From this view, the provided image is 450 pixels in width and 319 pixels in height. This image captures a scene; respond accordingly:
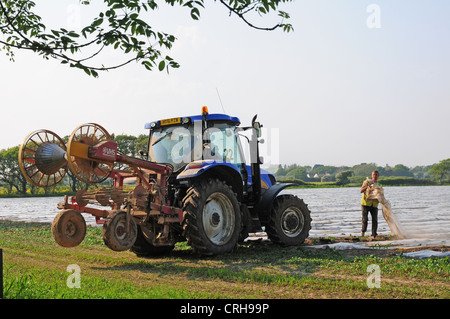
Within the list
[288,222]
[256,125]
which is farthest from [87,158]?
[288,222]

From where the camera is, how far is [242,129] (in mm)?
9969

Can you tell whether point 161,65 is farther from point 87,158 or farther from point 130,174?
point 130,174

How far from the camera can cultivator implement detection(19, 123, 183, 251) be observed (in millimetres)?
7668

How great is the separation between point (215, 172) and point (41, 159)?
3355mm

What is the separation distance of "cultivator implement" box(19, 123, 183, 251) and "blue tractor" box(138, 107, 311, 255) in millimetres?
496

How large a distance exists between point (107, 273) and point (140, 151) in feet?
11.6

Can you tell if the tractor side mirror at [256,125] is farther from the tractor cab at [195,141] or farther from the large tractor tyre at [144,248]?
the large tractor tyre at [144,248]

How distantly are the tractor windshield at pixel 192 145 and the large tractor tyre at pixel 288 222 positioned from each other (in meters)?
1.42

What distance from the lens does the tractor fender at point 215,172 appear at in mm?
8547

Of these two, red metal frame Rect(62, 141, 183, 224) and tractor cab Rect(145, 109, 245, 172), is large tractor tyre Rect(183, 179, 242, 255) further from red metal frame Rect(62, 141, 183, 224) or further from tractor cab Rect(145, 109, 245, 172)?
tractor cab Rect(145, 109, 245, 172)

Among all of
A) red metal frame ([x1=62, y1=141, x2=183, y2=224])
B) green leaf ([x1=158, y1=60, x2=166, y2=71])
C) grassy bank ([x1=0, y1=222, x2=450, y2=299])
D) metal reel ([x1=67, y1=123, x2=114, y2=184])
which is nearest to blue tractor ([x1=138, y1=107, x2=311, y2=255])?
red metal frame ([x1=62, y1=141, x2=183, y2=224])

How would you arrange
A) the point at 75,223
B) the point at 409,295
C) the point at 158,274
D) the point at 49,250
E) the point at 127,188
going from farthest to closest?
the point at 49,250, the point at 127,188, the point at 75,223, the point at 158,274, the point at 409,295
